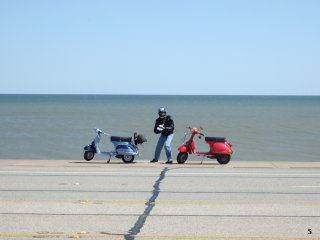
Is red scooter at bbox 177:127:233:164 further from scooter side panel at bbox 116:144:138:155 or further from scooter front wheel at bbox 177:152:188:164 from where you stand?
scooter side panel at bbox 116:144:138:155

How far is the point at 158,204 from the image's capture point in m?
11.7

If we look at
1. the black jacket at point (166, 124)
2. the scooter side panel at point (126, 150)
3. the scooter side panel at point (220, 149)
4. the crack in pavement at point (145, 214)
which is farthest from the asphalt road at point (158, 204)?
the black jacket at point (166, 124)

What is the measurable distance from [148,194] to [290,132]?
1547 inches

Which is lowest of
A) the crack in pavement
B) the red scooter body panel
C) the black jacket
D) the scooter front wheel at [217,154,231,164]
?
the crack in pavement

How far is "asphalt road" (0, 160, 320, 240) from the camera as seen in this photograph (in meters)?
9.33

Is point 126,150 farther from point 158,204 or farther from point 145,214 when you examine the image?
point 145,214

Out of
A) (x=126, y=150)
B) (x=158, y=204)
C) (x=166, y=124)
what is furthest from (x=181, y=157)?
(x=158, y=204)

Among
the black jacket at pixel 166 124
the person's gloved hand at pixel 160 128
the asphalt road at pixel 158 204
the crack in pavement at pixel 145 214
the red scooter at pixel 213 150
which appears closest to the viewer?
the crack in pavement at pixel 145 214

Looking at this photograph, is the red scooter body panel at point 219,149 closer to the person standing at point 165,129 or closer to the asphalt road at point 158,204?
the person standing at point 165,129

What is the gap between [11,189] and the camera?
13.7 m

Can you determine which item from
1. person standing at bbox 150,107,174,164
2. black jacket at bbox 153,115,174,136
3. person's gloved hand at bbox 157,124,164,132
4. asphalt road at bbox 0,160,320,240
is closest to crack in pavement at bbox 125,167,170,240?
asphalt road at bbox 0,160,320,240

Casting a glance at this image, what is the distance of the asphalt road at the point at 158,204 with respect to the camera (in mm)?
9328

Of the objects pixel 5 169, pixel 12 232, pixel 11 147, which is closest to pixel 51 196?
pixel 12 232

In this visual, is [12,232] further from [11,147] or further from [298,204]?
[11,147]
